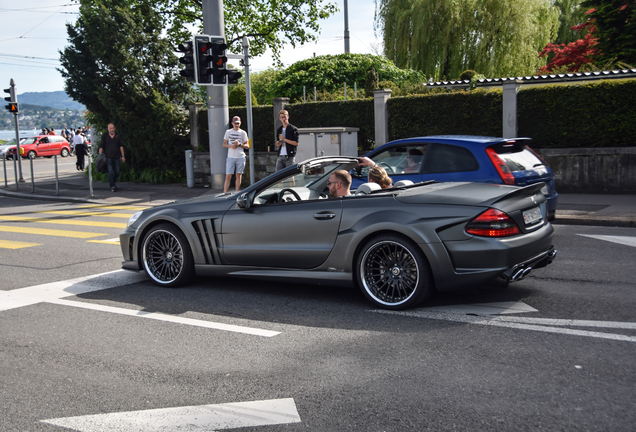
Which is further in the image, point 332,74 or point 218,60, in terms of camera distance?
point 332,74

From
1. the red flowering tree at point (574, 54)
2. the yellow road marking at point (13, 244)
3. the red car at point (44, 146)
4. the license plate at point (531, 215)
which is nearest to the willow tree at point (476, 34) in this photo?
the red flowering tree at point (574, 54)

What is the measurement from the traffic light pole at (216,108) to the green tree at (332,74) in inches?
407

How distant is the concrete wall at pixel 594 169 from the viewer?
1375 centimetres

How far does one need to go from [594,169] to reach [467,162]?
22.9 ft

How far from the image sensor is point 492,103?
15430mm

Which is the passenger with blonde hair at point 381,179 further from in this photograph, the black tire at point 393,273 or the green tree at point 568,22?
the green tree at point 568,22

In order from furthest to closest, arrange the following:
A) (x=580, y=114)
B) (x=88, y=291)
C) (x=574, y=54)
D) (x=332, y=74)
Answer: (x=574, y=54) < (x=332, y=74) < (x=580, y=114) < (x=88, y=291)

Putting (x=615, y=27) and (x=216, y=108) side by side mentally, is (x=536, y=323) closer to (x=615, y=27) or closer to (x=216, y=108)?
(x=216, y=108)

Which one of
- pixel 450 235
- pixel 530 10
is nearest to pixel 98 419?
pixel 450 235

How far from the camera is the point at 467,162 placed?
340 inches

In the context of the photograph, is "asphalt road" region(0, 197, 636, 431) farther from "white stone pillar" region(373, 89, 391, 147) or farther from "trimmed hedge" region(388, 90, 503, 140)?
"white stone pillar" region(373, 89, 391, 147)

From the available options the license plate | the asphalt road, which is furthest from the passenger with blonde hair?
the license plate

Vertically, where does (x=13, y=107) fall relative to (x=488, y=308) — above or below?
above

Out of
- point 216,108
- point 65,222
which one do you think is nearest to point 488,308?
point 65,222
